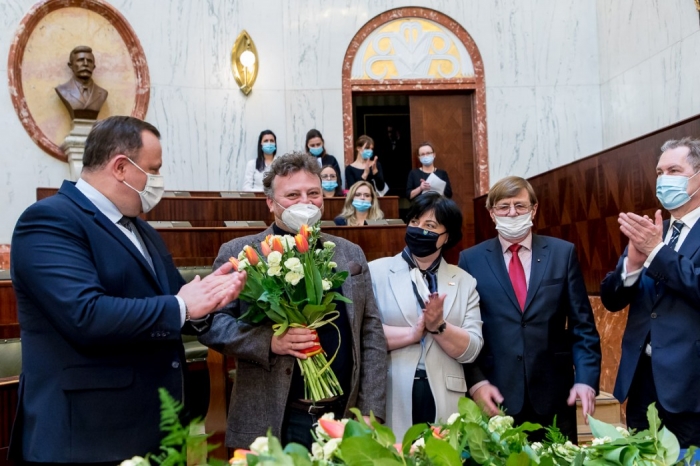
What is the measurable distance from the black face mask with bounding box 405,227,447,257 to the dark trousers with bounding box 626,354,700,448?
30.6 inches

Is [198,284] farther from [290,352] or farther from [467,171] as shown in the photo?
[467,171]

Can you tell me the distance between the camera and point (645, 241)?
2336 mm

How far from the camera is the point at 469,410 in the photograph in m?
1.05

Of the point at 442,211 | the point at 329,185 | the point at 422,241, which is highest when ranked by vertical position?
the point at 329,185

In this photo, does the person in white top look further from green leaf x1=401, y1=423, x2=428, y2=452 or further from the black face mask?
green leaf x1=401, y1=423, x2=428, y2=452

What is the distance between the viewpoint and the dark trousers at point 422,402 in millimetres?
2402

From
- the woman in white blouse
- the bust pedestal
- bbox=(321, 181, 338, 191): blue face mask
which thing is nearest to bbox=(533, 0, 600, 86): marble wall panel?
bbox=(321, 181, 338, 191): blue face mask

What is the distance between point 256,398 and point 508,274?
1.07 meters

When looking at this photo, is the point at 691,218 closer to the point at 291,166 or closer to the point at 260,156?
the point at 291,166

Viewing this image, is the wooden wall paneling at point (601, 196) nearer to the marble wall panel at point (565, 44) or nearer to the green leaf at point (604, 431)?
the marble wall panel at point (565, 44)

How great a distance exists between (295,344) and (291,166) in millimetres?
589

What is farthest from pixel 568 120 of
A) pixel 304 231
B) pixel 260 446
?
pixel 260 446

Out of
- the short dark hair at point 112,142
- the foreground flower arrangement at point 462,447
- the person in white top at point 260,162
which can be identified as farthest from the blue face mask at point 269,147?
the foreground flower arrangement at point 462,447

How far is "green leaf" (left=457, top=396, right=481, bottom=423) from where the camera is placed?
1.05 meters
